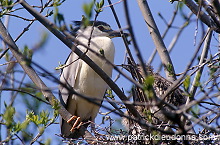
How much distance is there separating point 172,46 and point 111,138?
1.31 m

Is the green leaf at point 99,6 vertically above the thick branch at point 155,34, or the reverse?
the thick branch at point 155,34

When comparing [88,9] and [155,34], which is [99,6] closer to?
[88,9]

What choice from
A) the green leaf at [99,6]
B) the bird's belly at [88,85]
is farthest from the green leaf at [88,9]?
the bird's belly at [88,85]

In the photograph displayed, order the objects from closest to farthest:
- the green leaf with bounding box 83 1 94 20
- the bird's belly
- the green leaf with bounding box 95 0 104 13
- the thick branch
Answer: the green leaf with bounding box 83 1 94 20
the green leaf with bounding box 95 0 104 13
the thick branch
the bird's belly

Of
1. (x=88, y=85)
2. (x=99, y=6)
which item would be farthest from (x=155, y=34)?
(x=99, y=6)

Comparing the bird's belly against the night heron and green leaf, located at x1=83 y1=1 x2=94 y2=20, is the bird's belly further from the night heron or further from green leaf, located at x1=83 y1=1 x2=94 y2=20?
green leaf, located at x1=83 y1=1 x2=94 y2=20

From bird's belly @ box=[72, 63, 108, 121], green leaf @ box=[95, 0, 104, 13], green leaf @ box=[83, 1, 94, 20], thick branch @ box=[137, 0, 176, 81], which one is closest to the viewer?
green leaf @ box=[83, 1, 94, 20]

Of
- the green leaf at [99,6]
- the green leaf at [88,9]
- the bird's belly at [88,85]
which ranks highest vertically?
the bird's belly at [88,85]

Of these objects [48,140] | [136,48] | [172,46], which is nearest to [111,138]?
[48,140]

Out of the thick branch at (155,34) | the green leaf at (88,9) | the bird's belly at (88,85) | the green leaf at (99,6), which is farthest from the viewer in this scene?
the bird's belly at (88,85)

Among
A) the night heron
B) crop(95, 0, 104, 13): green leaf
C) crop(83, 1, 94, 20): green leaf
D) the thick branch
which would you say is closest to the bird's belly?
the night heron

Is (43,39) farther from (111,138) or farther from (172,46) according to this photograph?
(172,46)

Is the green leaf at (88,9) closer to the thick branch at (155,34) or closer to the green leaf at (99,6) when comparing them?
the green leaf at (99,6)

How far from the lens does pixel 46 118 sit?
2498 millimetres
